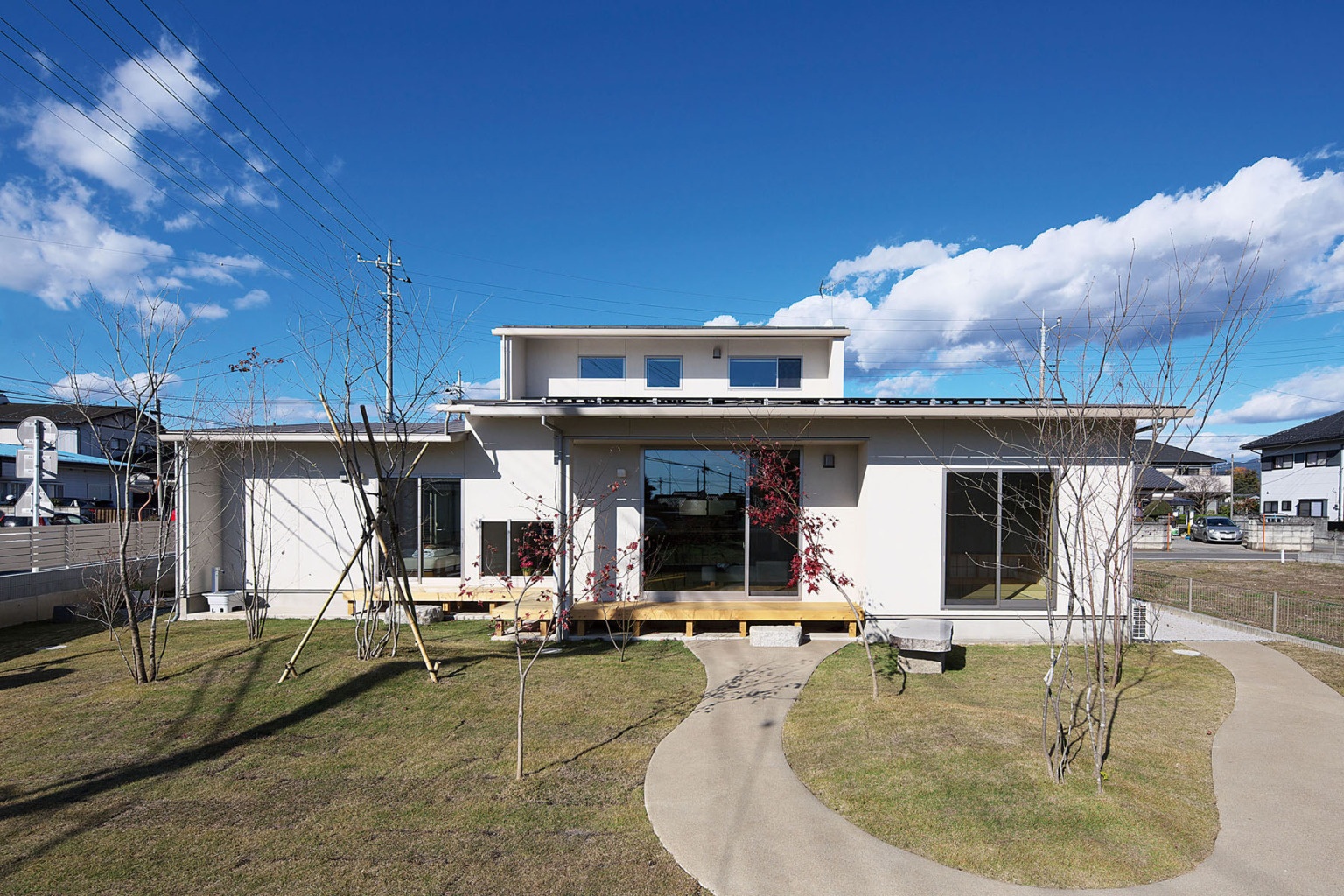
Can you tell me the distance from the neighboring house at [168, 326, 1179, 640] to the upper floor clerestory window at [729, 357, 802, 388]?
4.61 m

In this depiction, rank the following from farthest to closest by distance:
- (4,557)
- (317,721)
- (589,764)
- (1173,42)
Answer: (4,557) < (1173,42) < (317,721) < (589,764)

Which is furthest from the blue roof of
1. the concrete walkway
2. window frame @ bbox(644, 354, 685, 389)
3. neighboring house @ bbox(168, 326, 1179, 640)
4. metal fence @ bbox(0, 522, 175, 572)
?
the concrete walkway

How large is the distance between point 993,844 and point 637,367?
39.4 ft

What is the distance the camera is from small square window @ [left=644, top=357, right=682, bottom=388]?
14781 millimetres

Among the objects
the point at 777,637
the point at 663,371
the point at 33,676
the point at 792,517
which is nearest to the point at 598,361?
the point at 663,371

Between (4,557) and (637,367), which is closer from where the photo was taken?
(4,557)

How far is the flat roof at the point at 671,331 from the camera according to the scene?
14.3 meters

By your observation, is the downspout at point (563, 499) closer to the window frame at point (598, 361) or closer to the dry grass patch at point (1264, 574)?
the window frame at point (598, 361)

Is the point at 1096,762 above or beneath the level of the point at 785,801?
above

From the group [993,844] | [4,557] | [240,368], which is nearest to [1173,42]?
[993,844]

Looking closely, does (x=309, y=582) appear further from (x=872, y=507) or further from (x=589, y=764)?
(x=872, y=507)

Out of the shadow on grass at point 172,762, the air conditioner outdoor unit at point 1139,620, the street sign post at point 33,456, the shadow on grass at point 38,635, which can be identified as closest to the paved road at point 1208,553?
the air conditioner outdoor unit at point 1139,620

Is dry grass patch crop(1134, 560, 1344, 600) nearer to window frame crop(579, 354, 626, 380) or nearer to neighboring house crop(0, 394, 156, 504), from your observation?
window frame crop(579, 354, 626, 380)

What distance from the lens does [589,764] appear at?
17.5 feet
